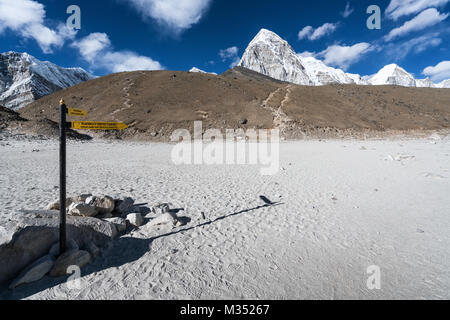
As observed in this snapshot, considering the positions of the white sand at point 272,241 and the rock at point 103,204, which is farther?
the rock at point 103,204

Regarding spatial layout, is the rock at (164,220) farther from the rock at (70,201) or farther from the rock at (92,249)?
the rock at (70,201)

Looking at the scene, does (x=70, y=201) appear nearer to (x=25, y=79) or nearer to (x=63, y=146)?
(x=63, y=146)

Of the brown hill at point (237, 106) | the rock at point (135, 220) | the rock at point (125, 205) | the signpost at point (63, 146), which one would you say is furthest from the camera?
the brown hill at point (237, 106)

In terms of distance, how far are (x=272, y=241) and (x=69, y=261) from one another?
156 inches

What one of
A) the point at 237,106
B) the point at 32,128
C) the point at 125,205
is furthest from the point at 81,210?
the point at 237,106

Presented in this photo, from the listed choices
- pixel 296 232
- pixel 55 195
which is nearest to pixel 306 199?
pixel 296 232

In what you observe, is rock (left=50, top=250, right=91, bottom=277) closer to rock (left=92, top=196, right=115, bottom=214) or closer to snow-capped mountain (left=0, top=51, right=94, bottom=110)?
rock (left=92, top=196, right=115, bottom=214)

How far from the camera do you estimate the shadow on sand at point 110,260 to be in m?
3.05

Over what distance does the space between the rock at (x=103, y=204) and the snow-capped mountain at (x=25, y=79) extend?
145m

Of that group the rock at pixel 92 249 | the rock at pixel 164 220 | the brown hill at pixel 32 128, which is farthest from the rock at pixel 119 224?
the brown hill at pixel 32 128

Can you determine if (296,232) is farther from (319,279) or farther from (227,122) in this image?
(227,122)

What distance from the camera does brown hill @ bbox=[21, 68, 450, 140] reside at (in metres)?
37.3

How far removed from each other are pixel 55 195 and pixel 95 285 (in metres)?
5.42
